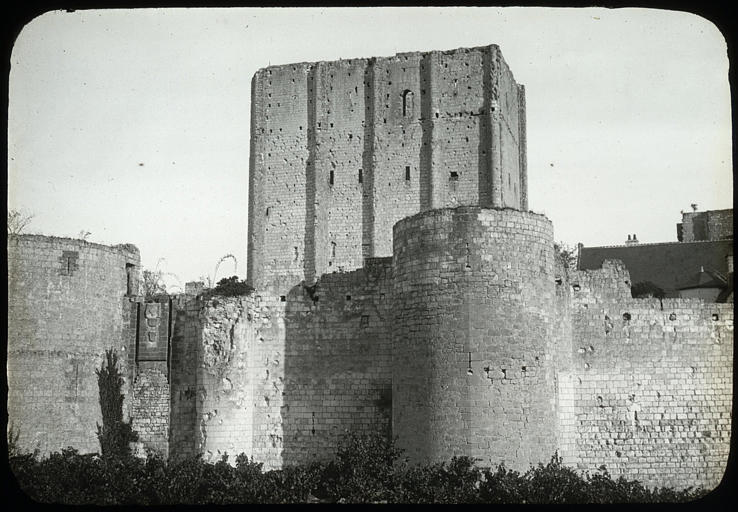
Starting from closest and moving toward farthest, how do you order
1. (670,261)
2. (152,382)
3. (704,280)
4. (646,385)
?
(646,385)
(152,382)
(704,280)
(670,261)

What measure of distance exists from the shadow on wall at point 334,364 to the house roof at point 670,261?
59.0 ft

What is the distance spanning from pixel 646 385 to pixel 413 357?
5.39 metres

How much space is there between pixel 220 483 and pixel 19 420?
5024 mm

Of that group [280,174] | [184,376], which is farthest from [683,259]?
[184,376]

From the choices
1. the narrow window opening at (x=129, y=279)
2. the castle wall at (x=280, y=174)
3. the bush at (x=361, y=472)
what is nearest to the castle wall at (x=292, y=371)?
the bush at (x=361, y=472)

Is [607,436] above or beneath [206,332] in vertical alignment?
beneath

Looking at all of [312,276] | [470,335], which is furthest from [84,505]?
[312,276]

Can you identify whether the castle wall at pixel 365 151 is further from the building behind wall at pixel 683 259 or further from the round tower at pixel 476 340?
the round tower at pixel 476 340

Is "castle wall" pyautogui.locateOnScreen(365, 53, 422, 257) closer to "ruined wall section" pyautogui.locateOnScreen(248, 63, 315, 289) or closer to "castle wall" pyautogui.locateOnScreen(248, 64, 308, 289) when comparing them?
"castle wall" pyautogui.locateOnScreen(248, 64, 308, 289)

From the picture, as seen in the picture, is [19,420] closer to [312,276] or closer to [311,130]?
[312,276]

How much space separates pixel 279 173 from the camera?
4106 cm

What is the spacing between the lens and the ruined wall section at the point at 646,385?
69.8ft

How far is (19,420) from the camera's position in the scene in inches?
865

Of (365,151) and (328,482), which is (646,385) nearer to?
(328,482)
